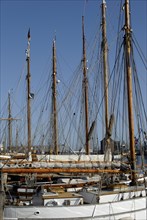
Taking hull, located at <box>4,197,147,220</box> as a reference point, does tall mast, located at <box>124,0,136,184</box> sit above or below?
above

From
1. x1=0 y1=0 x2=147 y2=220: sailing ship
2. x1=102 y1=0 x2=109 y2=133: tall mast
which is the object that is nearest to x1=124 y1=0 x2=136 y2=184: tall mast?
x1=0 y1=0 x2=147 y2=220: sailing ship

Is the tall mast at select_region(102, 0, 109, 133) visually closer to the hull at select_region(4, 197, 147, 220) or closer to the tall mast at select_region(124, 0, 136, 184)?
the tall mast at select_region(124, 0, 136, 184)

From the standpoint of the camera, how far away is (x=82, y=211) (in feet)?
58.3

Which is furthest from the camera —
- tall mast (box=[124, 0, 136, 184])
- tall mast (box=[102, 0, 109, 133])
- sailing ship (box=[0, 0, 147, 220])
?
tall mast (box=[102, 0, 109, 133])

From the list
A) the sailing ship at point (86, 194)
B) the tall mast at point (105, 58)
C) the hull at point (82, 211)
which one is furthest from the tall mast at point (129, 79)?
the tall mast at point (105, 58)

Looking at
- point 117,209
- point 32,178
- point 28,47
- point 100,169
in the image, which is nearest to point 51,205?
point 117,209

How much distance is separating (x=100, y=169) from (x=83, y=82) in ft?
57.2

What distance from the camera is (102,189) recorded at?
20750mm

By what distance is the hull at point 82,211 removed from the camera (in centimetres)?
1731

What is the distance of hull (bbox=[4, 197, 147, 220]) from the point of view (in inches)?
682

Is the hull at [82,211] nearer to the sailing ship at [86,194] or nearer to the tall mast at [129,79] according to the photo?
the sailing ship at [86,194]

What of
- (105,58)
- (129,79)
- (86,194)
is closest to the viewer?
(86,194)

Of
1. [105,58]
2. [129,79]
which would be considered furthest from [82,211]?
[105,58]

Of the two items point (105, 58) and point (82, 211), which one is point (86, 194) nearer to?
point (82, 211)
